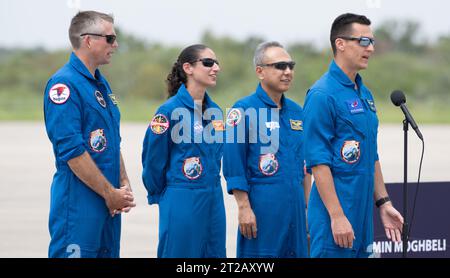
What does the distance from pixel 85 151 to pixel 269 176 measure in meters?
1.35

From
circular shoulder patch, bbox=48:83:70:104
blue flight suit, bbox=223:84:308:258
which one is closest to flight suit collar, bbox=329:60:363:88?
blue flight suit, bbox=223:84:308:258

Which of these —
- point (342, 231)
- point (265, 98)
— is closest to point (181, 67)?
point (265, 98)

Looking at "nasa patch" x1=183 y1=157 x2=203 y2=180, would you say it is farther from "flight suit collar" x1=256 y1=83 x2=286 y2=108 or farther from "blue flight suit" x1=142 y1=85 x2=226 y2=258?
"flight suit collar" x1=256 y1=83 x2=286 y2=108

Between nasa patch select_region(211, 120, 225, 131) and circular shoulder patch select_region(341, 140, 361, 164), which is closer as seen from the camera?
circular shoulder patch select_region(341, 140, 361, 164)

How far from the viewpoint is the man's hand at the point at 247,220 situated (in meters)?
5.73

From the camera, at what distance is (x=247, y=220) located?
5727mm

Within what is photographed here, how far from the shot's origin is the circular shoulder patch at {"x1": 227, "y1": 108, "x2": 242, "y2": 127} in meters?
5.84

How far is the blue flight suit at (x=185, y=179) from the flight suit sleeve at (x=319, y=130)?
2.83ft

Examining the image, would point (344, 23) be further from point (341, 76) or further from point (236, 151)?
point (236, 151)

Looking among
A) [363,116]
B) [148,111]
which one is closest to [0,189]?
[363,116]

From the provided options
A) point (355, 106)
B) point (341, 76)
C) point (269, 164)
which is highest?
point (341, 76)

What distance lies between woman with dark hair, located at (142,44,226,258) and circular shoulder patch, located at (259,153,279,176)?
31cm
